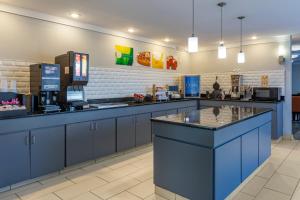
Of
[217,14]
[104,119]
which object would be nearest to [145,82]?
[104,119]

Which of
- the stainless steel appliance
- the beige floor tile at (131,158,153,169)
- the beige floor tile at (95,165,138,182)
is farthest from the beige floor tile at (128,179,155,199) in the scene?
the stainless steel appliance

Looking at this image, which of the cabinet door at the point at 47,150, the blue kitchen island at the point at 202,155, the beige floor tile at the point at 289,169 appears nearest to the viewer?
the blue kitchen island at the point at 202,155

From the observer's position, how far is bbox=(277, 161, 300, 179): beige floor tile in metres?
3.31

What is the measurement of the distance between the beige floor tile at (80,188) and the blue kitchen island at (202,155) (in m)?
0.91

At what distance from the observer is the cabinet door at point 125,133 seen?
411 cm

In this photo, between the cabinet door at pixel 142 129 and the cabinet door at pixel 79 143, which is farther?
the cabinet door at pixel 142 129

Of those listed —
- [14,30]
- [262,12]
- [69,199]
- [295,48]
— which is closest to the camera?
[69,199]

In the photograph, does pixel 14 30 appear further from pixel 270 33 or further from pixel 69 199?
pixel 270 33

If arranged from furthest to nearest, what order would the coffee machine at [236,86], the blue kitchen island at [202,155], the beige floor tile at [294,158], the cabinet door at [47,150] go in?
1. the coffee machine at [236,86]
2. the beige floor tile at [294,158]
3. the cabinet door at [47,150]
4. the blue kitchen island at [202,155]

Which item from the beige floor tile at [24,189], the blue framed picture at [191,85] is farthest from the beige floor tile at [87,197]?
the blue framed picture at [191,85]

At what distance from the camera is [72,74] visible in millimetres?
3506

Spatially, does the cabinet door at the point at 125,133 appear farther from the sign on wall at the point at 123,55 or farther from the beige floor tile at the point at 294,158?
the beige floor tile at the point at 294,158

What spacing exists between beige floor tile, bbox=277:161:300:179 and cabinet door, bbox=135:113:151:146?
97.9 inches

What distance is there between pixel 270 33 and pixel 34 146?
5449 mm
